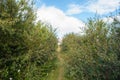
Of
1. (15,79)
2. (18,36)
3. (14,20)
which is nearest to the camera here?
(14,20)

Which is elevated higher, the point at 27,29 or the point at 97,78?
the point at 27,29

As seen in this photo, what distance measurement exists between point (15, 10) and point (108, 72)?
13.0 meters

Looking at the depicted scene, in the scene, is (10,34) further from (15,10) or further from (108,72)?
(108,72)

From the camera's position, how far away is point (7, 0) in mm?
21219

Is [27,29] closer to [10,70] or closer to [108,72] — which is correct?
[10,70]

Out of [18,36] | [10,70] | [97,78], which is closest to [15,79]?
[10,70]

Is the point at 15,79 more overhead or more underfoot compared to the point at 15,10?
more underfoot

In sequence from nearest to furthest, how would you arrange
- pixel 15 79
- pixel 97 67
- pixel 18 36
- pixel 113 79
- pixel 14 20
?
pixel 113 79 → pixel 97 67 → pixel 14 20 → pixel 18 36 → pixel 15 79

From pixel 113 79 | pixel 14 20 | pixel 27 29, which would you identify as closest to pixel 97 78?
pixel 113 79

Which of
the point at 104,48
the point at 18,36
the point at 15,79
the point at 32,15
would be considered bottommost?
the point at 15,79

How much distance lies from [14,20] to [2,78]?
5687 mm

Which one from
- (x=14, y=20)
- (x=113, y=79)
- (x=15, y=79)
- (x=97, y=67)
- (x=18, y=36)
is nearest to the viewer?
(x=113, y=79)

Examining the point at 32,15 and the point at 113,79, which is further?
the point at 32,15

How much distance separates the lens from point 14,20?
20.6m
